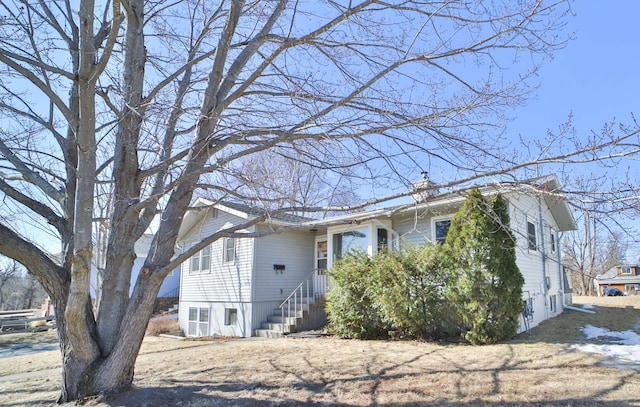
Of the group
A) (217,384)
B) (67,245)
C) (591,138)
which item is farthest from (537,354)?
(67,245)

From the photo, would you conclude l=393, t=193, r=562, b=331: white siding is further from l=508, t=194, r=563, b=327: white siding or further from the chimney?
the chimney

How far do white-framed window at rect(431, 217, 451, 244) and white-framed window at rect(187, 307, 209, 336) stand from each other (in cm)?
899

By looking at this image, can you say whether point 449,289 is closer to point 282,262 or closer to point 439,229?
point 439,229

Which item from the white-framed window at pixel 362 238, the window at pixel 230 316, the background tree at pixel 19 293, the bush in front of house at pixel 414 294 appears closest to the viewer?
the bush in front of house at pixel 414 294

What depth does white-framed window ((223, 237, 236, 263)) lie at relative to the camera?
14922 millimetres

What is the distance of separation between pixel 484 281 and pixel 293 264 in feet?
26.0

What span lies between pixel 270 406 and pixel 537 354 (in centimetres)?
488

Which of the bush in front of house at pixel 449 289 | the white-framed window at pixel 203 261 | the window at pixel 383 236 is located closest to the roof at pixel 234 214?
the white-framed window at pixel 203 261

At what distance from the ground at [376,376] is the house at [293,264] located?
3.54 metres

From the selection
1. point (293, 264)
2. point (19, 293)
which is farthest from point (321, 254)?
point (19, 293)

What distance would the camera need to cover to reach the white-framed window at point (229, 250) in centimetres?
1492

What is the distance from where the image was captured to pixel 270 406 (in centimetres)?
496

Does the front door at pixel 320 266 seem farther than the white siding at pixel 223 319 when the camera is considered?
Yes

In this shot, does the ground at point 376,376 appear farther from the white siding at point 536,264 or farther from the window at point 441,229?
the window at point 441,229
